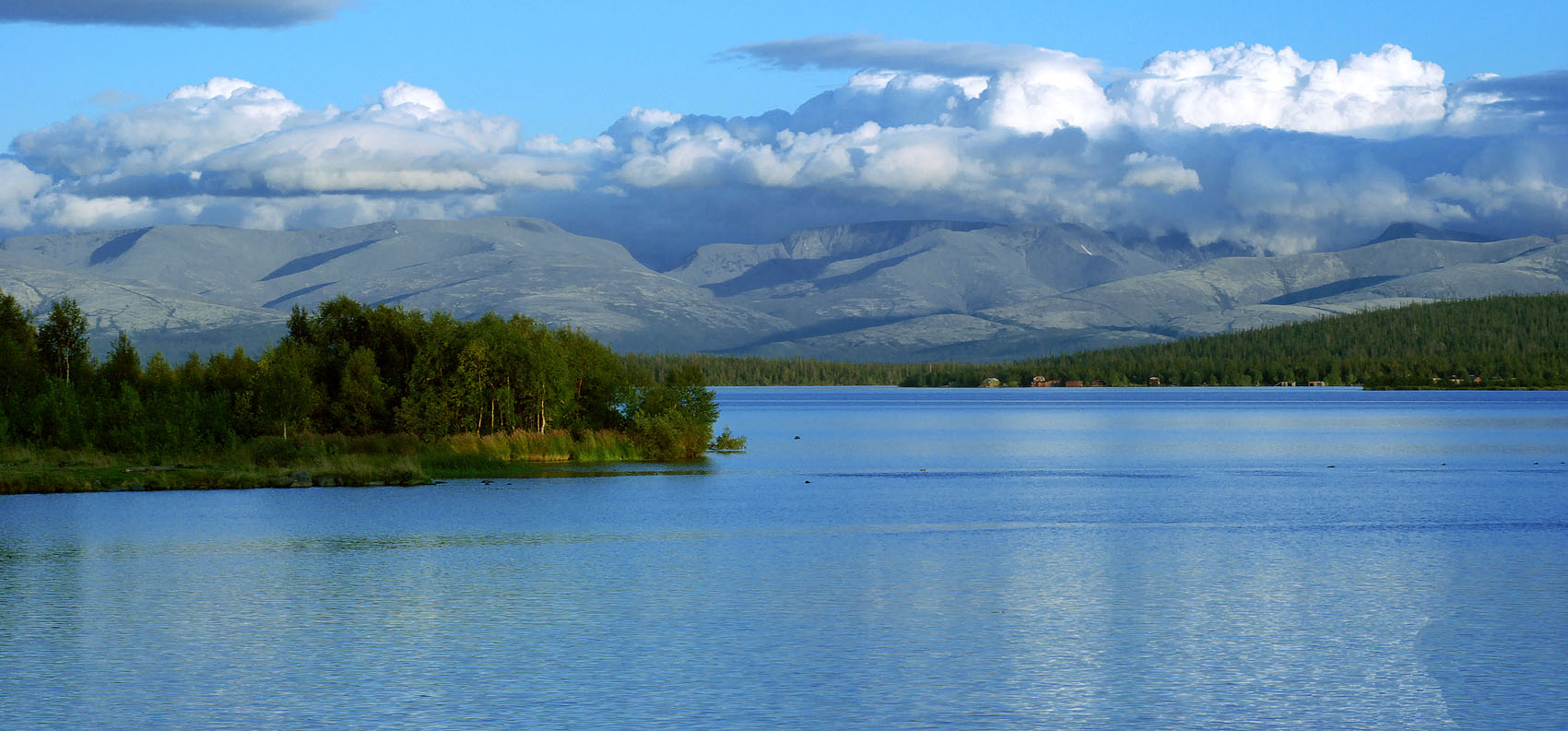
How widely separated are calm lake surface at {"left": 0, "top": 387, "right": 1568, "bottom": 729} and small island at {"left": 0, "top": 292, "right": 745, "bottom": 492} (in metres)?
7.30

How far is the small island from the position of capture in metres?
69.8

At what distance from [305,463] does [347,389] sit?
24.3 feet

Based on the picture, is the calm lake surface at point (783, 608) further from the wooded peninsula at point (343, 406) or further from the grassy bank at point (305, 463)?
the wooded peninsula at point (343, 406)

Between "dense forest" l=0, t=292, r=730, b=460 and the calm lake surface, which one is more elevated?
"dense forest" l=0, t=292, r=730, b=460

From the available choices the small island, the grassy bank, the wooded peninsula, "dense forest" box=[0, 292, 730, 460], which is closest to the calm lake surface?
the grassy bank

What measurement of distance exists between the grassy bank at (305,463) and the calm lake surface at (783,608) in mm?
2767

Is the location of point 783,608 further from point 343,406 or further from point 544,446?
point 343,406

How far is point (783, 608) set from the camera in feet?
107

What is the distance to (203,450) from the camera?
71812 millimetres

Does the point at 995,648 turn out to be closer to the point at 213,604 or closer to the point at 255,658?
the point at 255,658

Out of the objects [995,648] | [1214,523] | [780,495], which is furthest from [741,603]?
[780,495]

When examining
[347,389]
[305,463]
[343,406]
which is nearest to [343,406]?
[343,406]

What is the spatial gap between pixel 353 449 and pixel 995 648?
54.0 m

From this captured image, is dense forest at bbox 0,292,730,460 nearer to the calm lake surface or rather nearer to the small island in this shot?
the small island
